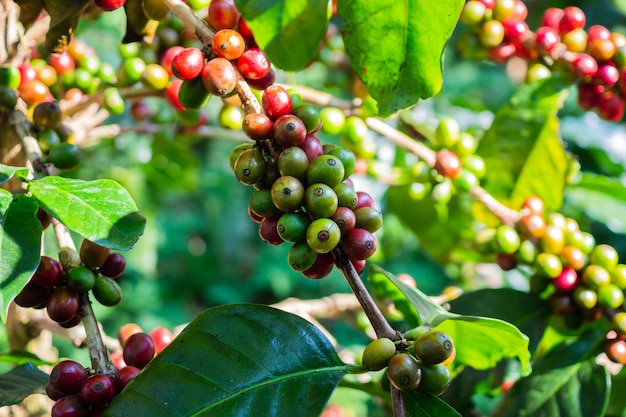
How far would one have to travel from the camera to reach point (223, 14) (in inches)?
28.2

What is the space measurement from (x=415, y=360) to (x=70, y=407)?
1.10 ft

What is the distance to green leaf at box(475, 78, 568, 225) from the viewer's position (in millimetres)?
1149

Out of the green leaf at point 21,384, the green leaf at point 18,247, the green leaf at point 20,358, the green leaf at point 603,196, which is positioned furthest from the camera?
the green leaf at point 603,196

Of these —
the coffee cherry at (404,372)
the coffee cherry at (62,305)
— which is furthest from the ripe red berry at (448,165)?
the coffee cherry at (62,305)

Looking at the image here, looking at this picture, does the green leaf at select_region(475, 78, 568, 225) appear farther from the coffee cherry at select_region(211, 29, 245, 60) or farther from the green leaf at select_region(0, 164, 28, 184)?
the green leaf at select_region(0, 164, 28, 184)

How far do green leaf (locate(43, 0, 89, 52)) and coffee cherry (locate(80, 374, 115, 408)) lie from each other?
1.26ft

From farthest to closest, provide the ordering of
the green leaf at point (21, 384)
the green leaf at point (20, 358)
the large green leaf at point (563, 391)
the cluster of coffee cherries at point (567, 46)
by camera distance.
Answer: the cluster of coffee cherries at point (567, 46) → the large green leaf at point (563, 391) → the green leaf at point (20, 358) → the green leaf at point (21, 384)

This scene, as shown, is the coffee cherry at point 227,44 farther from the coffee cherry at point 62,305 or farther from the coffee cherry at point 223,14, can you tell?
the coffee cherry at point 62,305

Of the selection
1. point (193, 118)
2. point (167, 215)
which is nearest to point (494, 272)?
point (193, 118)

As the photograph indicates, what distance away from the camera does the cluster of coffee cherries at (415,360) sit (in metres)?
0.61

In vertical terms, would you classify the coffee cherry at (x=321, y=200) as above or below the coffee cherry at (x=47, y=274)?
above

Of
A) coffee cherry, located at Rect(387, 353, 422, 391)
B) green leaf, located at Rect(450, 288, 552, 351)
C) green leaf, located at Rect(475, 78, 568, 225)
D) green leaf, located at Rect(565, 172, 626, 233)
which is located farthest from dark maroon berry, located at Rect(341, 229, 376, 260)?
green leaf, located at Rect(565, 172, 626, 233)

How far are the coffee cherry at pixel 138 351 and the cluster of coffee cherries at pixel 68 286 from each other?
0.16 feet

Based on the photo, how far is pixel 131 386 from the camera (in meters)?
0.62
